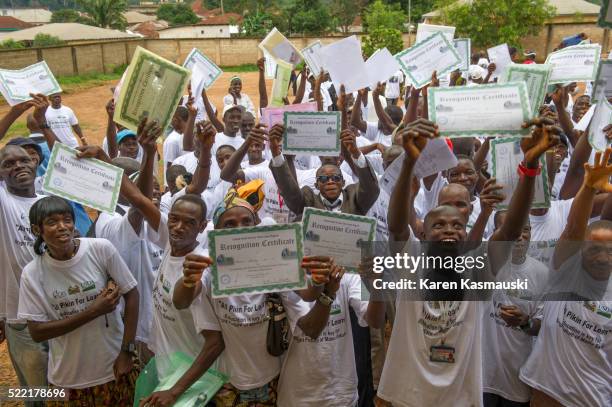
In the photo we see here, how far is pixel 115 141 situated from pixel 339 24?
43.6m

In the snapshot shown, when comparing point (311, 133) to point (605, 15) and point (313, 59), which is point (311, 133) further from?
point (313, 59)

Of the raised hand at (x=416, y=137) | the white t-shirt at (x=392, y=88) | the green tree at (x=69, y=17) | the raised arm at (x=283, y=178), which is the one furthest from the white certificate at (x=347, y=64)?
the green tree at (x=69, y=17)

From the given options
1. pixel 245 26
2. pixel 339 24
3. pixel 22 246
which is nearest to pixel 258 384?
pixel 22 246

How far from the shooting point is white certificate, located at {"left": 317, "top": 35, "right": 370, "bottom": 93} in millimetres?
5672

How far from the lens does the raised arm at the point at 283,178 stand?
4.15 m

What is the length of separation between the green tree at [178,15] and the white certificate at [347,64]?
6103 cm

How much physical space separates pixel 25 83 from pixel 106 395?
306 cm

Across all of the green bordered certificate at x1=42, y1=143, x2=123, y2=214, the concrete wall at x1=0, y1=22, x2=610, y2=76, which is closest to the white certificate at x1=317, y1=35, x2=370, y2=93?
the green bordered certificate at x1=42, y1=143, x2=123, y2=214

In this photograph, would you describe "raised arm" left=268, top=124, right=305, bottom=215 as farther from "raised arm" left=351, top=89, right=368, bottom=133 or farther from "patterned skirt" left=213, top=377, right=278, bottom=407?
"raised arm" left=351, top=89, right=368, bottom=133

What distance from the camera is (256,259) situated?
8.02 ft

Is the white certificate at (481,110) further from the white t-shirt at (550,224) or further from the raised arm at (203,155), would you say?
the raised arm at (203,155)

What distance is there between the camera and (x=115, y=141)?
6168 mm

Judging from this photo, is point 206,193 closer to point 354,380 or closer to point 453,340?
point 354,380

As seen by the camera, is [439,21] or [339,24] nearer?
[439,21]
